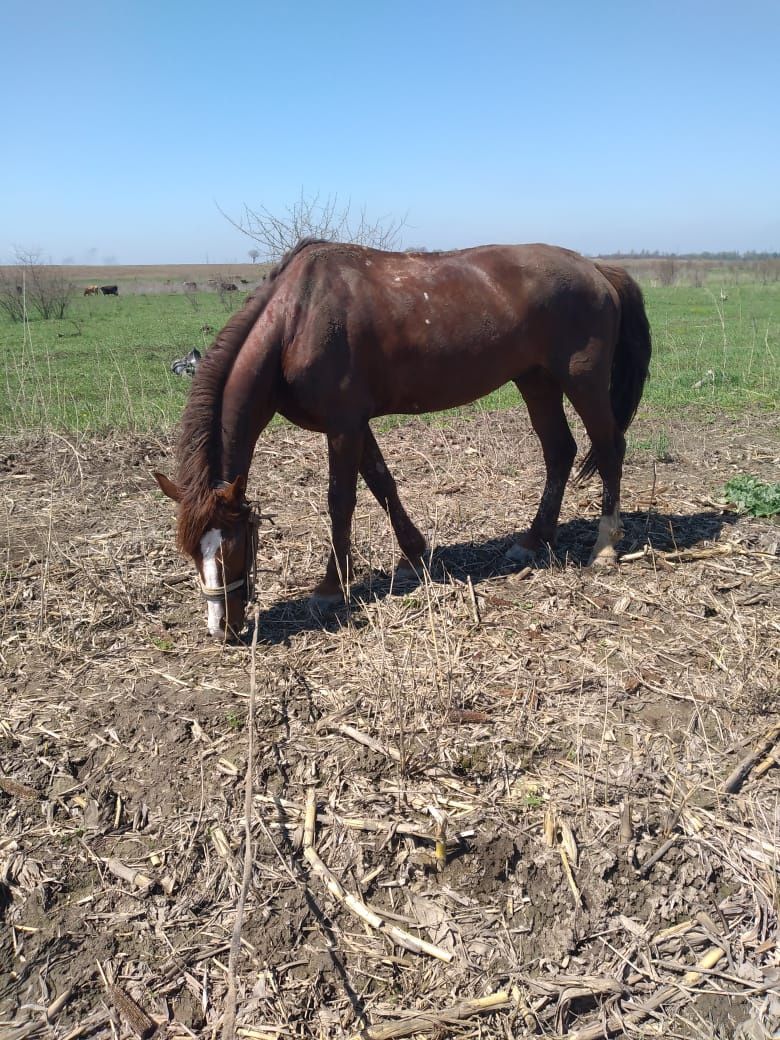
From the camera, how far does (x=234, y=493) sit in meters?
3.81

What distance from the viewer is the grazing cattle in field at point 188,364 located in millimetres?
11641

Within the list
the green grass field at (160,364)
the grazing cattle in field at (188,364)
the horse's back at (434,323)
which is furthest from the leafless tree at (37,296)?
the horse's back at (434,323)

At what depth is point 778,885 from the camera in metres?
2.62

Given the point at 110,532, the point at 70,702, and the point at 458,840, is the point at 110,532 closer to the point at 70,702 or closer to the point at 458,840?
the point at 70,702

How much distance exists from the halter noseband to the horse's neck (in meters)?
0.30

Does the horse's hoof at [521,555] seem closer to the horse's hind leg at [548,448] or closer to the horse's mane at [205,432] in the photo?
the horse's hind leg at [548,448]

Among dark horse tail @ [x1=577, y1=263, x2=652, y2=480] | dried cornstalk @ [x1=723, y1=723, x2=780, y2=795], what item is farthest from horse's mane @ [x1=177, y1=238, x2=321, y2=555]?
dried cornstalk @ [x1=723, y1=723, x2=780, y2=795]

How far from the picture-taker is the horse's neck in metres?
3.99

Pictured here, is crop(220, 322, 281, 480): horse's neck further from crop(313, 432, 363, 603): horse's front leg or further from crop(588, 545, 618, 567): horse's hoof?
crop(588, 545, 618, 567): horse's hoof

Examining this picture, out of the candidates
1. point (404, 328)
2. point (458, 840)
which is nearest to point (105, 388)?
point (404, 328)

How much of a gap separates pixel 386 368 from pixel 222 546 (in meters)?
1.50

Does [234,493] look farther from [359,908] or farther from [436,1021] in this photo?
[436,1021]

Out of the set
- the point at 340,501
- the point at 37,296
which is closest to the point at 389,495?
the point at 340,501

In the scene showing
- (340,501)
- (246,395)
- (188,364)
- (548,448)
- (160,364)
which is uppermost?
(246,395)
